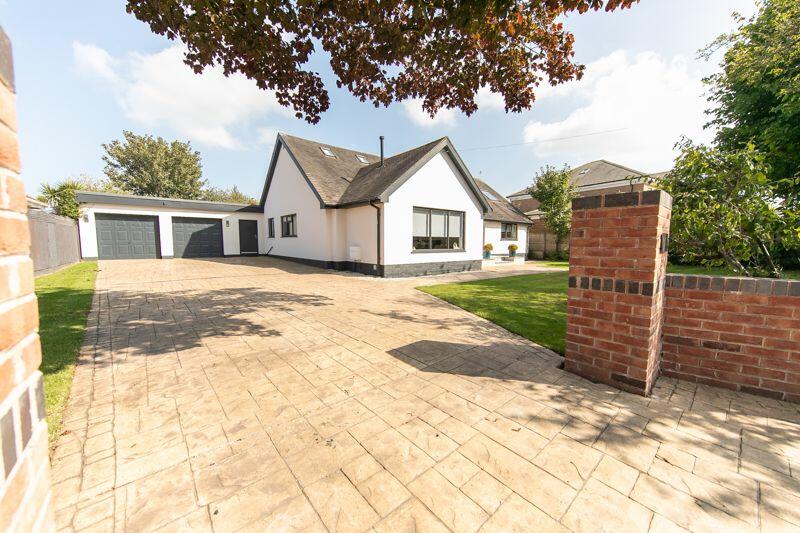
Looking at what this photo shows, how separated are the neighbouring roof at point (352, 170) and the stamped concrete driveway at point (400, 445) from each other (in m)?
8.65

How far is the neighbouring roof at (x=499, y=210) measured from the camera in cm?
1926

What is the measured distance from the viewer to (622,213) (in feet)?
10.2

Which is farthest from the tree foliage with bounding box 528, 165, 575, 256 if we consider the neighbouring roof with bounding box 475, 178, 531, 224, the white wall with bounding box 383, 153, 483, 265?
the white wall with bounding box 383, 153, 483, 265

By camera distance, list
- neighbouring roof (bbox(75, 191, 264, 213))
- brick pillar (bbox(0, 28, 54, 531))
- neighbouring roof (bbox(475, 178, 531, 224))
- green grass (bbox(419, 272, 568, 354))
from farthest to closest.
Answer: neighbouring roof (bbox(475, 178, 531, 224)) → neighbouring roof (bbox(75, 191, 264, 213)) → green grass (bbox(419, 272, 568, 354)) → brick pillar (bbox(0, 28, 54, 531))

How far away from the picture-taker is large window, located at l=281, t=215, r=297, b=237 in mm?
16234

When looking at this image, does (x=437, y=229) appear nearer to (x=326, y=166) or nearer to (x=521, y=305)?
(x=326, y=166)

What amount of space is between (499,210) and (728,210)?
56.8 ft

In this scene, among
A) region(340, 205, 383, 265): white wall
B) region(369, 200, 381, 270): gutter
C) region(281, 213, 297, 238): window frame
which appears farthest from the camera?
region(281, 213, 297, 238): window frame

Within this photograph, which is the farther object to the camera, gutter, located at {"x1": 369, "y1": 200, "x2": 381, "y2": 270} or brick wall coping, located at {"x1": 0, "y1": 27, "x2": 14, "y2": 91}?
gutter, located at {"x1": 369, "y1": 200, "x2": 381, "y2": 270}

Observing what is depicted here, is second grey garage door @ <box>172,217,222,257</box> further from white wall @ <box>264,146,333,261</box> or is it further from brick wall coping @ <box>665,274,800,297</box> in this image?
brick wall coping @ <box>665,274,800,297</box>

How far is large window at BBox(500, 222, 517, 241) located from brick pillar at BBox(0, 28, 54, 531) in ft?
68.7

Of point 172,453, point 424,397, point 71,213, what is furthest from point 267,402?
point 71,213

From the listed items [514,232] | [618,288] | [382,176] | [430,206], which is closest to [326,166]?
[382,176]

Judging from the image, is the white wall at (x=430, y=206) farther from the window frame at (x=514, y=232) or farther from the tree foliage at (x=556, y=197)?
the tree foliage at (x=556, y=197)
